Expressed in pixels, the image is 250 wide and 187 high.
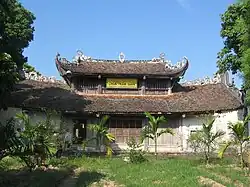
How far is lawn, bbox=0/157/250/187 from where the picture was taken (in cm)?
1277

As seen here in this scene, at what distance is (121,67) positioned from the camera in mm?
27484

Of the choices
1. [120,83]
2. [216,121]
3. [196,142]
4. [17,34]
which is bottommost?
[196,142]

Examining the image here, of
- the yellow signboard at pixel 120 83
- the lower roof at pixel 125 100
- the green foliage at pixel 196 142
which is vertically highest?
the yellow signboard at pixel 120 83

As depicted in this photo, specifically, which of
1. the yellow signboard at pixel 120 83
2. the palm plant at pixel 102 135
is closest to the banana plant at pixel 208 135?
the palm plant at pixel 102 135

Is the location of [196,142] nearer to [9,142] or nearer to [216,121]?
[216,121]

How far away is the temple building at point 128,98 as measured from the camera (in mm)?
23094

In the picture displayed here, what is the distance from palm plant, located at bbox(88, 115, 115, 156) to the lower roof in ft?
4.53

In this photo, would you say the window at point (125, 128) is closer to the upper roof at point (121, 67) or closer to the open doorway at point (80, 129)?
the open doorway at point (80, 129)

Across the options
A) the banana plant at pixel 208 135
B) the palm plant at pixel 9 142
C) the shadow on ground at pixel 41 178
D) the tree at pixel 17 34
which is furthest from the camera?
the tree at pixel 17 34

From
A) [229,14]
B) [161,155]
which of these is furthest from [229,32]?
[161,155]

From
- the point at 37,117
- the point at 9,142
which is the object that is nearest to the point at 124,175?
the point at 9,142

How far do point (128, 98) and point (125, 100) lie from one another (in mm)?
489

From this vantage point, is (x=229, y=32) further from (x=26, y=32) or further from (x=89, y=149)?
(x=26, y=32)

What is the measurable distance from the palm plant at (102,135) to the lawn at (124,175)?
3616 mm
